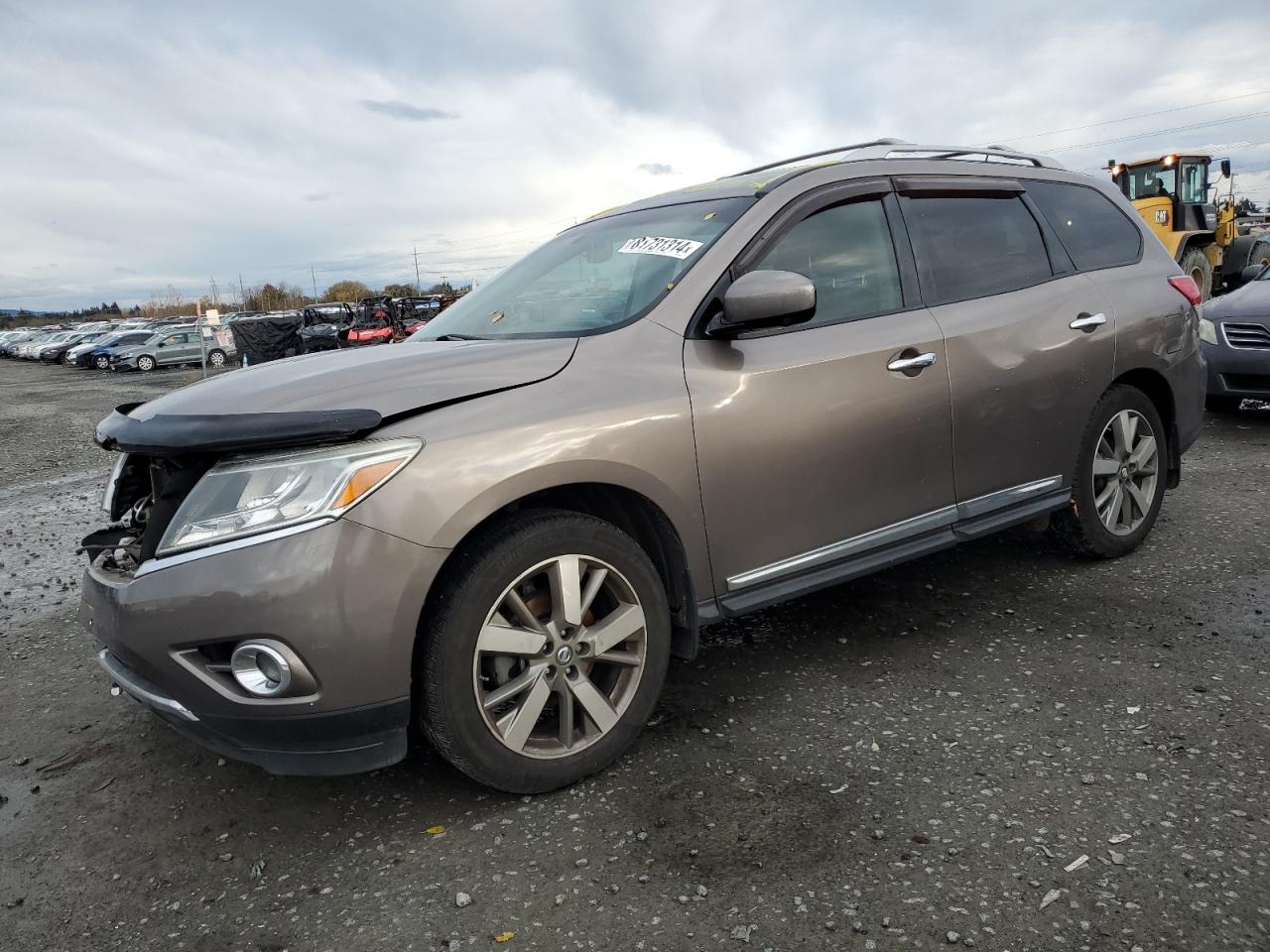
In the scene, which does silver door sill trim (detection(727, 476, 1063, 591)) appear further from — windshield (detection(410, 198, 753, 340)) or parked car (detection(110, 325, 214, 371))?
parked car (detection(110, 325, 214, 371))

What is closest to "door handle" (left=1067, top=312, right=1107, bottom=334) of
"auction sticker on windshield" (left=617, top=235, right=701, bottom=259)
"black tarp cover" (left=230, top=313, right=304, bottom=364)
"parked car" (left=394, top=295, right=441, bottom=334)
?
"auction sticker on windshield" (left=617, top=235, right=701, bottom=259)

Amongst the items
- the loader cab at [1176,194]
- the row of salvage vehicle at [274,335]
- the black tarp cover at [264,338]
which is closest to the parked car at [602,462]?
the loader cab at [1176,194]

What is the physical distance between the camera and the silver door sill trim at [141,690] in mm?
2369

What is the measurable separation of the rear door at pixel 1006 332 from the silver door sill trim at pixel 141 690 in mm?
2671

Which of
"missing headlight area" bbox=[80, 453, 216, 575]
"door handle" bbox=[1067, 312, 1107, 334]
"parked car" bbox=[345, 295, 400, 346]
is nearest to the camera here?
"missing headlight area" bbox=[80, 453, 216, 575]

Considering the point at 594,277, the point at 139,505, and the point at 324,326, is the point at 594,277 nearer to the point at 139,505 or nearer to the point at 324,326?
the point at 139,505

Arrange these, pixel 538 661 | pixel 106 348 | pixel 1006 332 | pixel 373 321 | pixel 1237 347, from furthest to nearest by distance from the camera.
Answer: pixel 106 348
pixel 373 321
pixel 1237 347
pixel 1006 332
pixel 538 661

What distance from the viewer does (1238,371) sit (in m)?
7.48

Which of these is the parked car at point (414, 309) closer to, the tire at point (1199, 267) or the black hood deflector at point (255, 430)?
the tire at point (1199, 267)

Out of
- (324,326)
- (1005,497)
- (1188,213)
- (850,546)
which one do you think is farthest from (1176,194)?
(324,326)

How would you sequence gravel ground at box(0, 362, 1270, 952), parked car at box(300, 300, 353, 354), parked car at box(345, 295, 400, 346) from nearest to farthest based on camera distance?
gravel ground at box(0, 362, 1270, 952), parked car at box(345, 295, 400, 346), parked car at box(300, 300, 353, 354)

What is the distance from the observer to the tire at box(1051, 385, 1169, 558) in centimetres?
404

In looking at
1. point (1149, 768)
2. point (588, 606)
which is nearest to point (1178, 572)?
point (1149, 768)

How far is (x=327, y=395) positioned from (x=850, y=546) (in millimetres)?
1780
